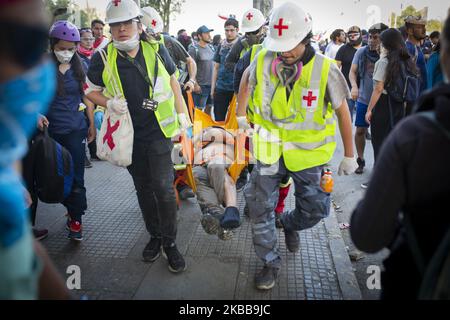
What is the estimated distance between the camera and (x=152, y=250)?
11.2ft

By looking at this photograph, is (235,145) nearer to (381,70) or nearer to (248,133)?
(248,133)

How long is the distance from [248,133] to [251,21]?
2.32 m

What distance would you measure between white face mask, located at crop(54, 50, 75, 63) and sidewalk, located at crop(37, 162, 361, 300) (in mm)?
1647

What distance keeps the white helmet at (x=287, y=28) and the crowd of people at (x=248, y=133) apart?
11mm

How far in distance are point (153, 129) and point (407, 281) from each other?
2208 mm

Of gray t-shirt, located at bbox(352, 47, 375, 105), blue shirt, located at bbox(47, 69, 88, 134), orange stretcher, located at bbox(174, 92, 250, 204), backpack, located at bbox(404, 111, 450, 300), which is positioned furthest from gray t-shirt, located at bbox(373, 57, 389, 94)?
backpack, located at bbox(404, 111, 450, 300)

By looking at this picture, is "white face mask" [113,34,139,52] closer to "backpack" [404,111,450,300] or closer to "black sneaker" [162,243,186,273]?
"black sneaker" [162,243,186,273]

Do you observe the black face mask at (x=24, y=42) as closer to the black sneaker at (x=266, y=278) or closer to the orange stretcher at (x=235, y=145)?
the black sneaker at (x=266, y=278)

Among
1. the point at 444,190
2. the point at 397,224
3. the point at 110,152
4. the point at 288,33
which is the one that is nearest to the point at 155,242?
the point at 110,152

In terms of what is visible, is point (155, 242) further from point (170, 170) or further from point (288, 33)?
point (288, 33)

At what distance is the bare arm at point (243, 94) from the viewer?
3.19 metres

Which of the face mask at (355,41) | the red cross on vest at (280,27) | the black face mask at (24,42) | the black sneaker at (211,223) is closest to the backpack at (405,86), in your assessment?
the red cross on vest at (280,27)

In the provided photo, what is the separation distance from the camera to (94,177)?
18.2 ft

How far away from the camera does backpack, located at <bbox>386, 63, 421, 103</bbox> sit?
178 inches
